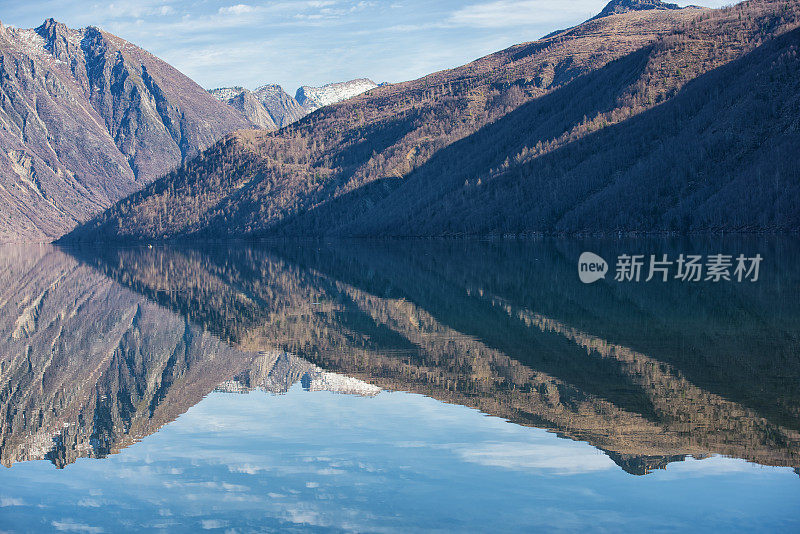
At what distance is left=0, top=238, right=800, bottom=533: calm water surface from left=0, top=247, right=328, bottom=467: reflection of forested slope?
135mm

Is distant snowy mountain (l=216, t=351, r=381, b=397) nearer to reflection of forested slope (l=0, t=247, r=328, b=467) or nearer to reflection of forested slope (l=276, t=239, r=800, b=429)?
reflection of forested slope (l=0, t=247, r=328, b=467)

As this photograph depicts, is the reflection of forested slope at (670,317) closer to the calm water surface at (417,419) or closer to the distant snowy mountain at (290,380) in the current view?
the calm water surface at (417,419)

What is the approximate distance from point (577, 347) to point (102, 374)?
18.2 metres

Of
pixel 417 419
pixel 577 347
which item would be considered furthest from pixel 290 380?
pixel 577 347

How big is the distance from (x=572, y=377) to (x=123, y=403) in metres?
14.4

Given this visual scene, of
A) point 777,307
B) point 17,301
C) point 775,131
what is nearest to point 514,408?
point 777,307

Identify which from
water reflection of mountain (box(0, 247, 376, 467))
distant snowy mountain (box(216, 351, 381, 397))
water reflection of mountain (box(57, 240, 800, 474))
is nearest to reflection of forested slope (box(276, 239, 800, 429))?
water reflection of mountain (box(57, 240, 800, 474))

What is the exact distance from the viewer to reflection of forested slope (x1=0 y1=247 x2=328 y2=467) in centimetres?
2386

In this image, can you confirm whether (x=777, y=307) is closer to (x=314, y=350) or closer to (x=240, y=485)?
(x=314, y=350)

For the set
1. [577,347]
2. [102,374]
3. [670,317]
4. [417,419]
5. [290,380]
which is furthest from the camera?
[670,317]

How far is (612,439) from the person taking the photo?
1991cm

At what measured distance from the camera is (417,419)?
23.7 metres

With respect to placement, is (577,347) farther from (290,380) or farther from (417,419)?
(417,419)

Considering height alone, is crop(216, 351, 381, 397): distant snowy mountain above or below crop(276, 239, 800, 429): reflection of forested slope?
below
